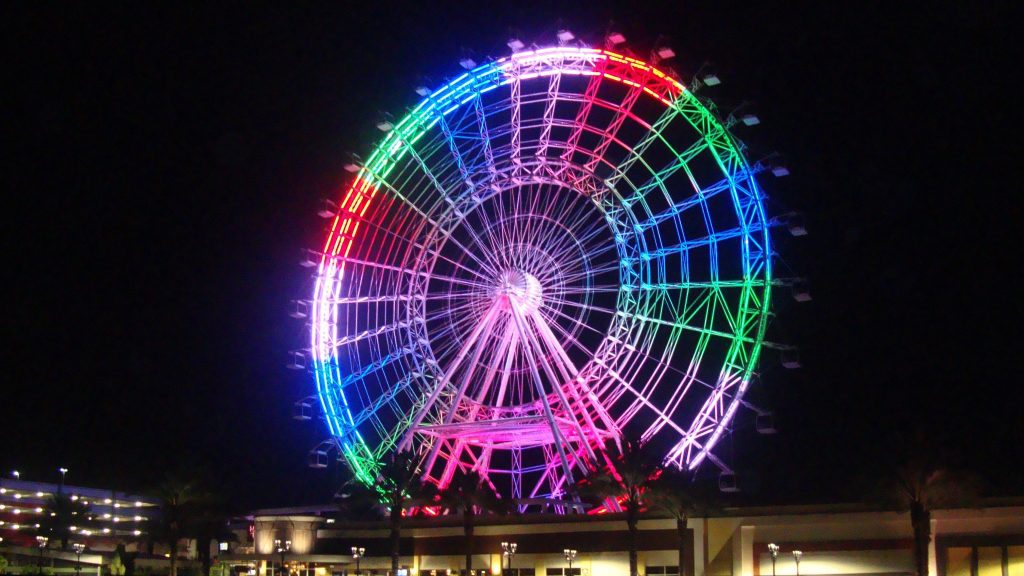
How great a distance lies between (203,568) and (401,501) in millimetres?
13856

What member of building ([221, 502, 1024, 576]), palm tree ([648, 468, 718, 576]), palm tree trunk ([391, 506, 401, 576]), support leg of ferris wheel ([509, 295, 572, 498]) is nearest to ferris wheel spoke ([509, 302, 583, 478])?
support leg of ferris wheel ([509, 295, 572, 498])

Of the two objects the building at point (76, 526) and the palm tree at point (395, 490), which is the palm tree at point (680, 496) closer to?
the palm tree at point (395, 490)

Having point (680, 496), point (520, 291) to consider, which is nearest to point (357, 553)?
point (520, 291)

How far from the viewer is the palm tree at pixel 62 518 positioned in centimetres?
6544

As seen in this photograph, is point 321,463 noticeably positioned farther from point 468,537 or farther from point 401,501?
point 468,537

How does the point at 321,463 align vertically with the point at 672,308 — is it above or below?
below

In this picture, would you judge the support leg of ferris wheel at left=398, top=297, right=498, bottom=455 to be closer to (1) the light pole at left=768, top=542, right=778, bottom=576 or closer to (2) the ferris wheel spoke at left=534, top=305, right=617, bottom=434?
(2) the ferris wheel spoke at left=534, top=305, right=617, bottom=434

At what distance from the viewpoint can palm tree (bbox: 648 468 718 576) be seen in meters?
41.7

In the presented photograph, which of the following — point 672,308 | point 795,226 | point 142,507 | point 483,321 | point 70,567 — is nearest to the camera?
point 795,226

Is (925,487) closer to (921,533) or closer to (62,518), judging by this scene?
(921,533)

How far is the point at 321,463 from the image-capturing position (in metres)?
47.1

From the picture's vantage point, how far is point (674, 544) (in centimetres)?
4681

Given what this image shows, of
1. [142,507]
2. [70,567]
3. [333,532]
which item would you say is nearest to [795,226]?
[333,532]

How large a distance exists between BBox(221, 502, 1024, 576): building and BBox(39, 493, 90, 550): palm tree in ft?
41.4
